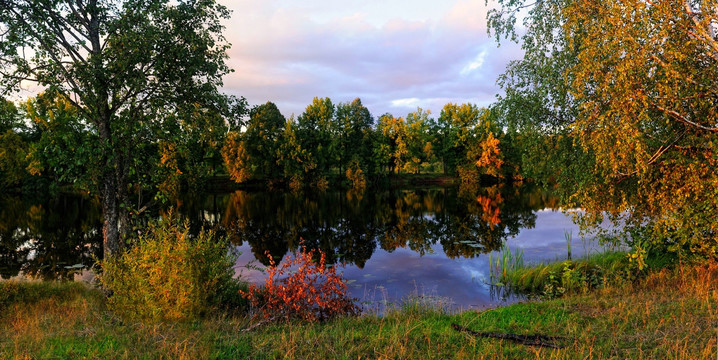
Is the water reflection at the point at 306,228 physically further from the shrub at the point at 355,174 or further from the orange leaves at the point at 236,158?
the shrub at the point at 355,174

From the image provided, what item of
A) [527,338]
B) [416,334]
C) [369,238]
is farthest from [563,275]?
[369,238]

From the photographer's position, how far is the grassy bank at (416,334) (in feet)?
23.6

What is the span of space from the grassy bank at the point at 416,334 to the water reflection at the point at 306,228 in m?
7.87

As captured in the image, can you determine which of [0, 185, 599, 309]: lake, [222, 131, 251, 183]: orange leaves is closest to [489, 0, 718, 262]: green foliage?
[0, 185, 599, 309]: lake

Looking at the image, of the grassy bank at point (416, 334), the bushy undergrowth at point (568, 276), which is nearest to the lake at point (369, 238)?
the bushy undergrowth at point (568, 276)

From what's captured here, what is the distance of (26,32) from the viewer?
39.1 feet

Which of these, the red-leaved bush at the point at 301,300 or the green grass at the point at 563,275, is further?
the green grass at the point at 563,275

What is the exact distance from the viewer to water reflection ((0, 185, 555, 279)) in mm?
23359

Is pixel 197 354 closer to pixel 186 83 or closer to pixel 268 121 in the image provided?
pixel 186 83

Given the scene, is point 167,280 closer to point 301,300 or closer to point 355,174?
point 301,300

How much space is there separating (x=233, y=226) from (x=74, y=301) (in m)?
20.0

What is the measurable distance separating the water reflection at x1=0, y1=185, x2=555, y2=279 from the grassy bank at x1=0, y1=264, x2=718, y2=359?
7.87 metres

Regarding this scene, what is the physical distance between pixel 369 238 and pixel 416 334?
2018 centimetres

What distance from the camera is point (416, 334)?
335 inches
